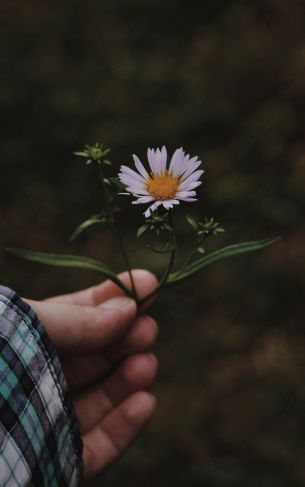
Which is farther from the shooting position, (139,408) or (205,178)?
(205,178)

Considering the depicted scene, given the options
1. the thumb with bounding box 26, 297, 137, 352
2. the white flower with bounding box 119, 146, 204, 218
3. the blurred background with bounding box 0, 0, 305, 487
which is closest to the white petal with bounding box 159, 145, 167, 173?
the white flower with bounding box 119, 146, 204, 218

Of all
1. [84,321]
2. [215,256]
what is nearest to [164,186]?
[215,256]

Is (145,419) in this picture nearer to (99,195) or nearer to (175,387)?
(175,387)

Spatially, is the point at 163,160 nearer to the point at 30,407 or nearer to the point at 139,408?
the point at 30,407

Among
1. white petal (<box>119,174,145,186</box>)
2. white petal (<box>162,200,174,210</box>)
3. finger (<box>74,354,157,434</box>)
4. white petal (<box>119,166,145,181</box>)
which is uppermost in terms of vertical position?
white petal (<box>119,166,145,181</box>)

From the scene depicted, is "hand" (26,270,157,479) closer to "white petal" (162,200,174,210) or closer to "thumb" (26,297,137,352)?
"thumb" (26,297,137,352)

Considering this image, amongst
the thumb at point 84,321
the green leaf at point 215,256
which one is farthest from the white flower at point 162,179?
the thumb at point 84,321
